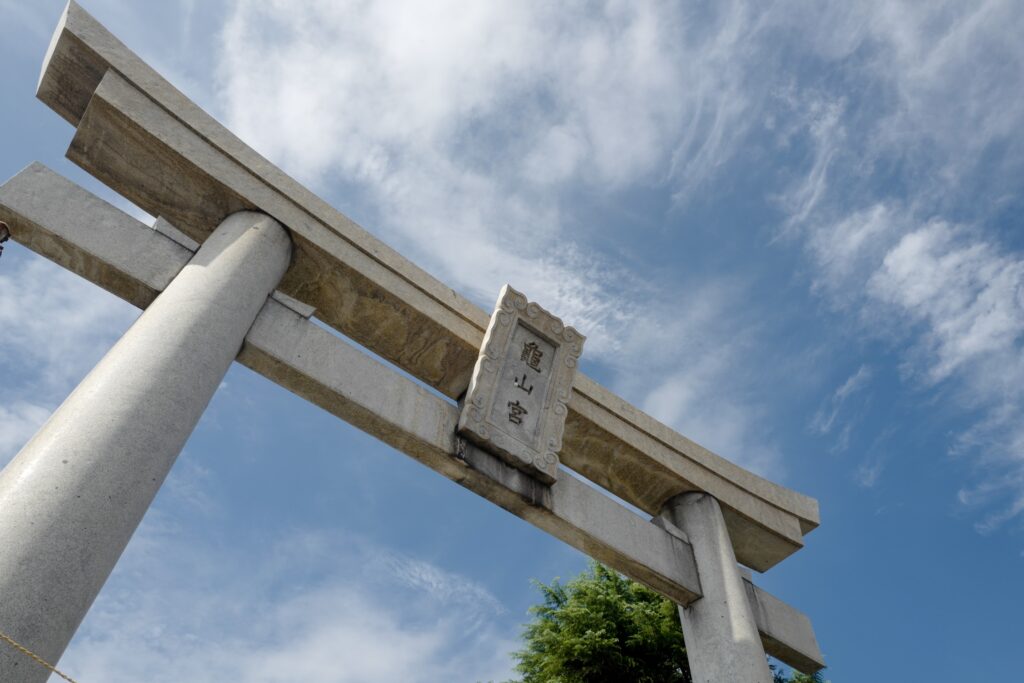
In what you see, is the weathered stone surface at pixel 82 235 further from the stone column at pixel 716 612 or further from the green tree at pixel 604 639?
the green tree at pixel 604 639

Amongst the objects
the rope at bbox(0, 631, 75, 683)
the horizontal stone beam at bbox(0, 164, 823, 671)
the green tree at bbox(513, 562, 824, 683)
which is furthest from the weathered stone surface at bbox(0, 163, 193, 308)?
the green tree at bbox(513, 562, 824, 683)

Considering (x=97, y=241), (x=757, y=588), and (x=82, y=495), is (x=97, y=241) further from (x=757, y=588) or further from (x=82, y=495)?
(x=757, y=588)

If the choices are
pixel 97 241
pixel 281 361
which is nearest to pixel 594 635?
pixel 281 361

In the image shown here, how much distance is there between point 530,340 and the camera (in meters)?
7.66

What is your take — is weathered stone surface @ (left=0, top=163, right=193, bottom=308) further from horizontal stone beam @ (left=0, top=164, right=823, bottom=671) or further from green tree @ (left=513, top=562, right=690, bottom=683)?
green tree @ (left=513, top=562, right=690, bottom=683)

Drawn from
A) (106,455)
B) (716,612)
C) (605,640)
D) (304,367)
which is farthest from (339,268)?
(605,640)

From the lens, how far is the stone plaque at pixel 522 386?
6.79 meters

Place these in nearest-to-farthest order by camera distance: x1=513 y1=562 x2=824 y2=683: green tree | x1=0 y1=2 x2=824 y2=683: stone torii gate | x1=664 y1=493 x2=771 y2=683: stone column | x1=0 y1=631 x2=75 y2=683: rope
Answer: x1=0 y1=631 x2=75 y2=683: rope → x1=0 y1=2 x2=824 y2=683: stone torii gate → x1=664 y1=493 x2=771 y2=683: stone column → x1=513 y1=562 x2=824 y2=683: green tree

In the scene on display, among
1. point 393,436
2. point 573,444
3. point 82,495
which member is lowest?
point 82,495

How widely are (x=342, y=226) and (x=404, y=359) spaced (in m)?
1.39

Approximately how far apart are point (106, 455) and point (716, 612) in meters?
5.28

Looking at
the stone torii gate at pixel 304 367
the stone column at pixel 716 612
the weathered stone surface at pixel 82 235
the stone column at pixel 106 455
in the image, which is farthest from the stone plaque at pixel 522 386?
the weathered stone surface at pixel 82 235

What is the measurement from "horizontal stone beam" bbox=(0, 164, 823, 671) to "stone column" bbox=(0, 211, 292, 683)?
1.22ft

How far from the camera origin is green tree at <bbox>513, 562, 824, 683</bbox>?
430 inches
